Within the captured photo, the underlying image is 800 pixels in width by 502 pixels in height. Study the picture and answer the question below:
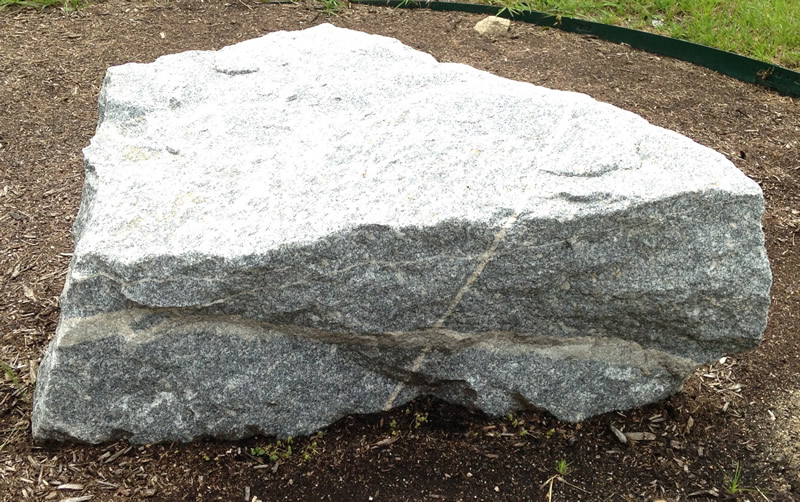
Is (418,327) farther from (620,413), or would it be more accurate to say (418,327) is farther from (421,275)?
(620,413)

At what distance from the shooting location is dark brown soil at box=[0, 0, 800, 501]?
2.40 m

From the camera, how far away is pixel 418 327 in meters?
2.29

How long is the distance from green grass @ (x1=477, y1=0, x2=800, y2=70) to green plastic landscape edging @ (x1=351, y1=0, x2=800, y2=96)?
81 mm

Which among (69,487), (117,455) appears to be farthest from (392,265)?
(69,487)

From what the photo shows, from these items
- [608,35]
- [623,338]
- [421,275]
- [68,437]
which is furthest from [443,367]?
[608,35]

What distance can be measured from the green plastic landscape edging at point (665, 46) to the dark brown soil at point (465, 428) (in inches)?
3.4

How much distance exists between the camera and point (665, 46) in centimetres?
470

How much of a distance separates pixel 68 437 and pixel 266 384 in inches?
24.8

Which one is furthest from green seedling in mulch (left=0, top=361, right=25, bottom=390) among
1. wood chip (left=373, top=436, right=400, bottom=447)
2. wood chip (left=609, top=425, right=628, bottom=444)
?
wood chip (left=609, top=425, right=628, bottom=444)

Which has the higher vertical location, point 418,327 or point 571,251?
point 571,251

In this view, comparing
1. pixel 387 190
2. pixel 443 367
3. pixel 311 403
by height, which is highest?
pixel 387 190

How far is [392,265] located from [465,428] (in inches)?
26.6

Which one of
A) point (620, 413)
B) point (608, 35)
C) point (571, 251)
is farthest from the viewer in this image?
point (608, 35)

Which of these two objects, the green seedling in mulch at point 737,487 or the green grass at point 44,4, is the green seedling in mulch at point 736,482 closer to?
the green seedling in mulch at point 737,487
